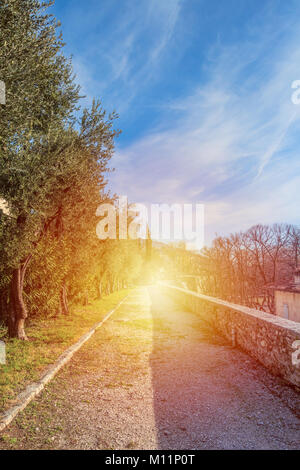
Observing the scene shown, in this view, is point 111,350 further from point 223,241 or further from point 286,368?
point 223,241

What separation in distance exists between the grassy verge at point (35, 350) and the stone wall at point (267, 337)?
179 inches

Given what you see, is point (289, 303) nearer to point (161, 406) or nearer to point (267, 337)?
point (267, 337)

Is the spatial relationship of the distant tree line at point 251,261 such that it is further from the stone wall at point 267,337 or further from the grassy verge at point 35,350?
the stone wall at point 267,337

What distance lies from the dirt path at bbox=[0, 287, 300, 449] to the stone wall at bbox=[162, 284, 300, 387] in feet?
0.84

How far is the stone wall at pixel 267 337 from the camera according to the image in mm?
4883

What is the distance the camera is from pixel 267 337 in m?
5.94

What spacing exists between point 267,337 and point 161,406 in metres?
2.80

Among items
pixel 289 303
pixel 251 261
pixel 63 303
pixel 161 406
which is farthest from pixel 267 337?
pixel 251 261

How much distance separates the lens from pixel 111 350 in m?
7.84

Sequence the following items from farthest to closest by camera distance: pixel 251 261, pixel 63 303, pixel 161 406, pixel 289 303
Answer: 1. pixel 251 261
2. pixel 289 303
3. pixel 63 303
4. pixel 161 406

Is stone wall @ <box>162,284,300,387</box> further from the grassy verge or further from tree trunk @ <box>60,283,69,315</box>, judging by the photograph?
tree trunk @ <box>60,283,69,315</box>

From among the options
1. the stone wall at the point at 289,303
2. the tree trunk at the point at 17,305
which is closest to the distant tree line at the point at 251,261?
the stone wall at the point at 289,303
